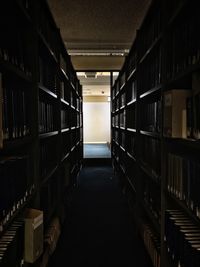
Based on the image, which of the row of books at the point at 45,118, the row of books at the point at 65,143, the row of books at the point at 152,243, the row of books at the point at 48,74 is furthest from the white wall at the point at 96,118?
the row of books at the point at 152,243

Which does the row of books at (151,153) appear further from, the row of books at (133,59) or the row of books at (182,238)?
the row of books at (133,59)

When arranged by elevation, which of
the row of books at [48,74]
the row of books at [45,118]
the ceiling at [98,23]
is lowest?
the row of books at [45,118]

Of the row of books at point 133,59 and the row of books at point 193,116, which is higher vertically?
the row of books at point 133,59

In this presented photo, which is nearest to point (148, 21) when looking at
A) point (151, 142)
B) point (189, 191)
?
point (151, 142)

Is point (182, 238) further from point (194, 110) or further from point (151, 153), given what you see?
point (151, 153)

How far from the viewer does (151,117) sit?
2.18 metres

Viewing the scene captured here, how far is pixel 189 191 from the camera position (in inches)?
50.9

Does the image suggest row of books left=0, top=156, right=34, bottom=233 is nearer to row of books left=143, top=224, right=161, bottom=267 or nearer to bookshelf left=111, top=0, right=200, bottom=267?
bookshelf left=111, top=0, right=200, bottom=267

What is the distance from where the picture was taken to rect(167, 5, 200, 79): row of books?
1.23 m

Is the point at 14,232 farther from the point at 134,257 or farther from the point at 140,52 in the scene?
the point at 140,52

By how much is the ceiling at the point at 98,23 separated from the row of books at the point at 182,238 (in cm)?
261

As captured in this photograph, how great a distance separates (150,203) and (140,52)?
153cm

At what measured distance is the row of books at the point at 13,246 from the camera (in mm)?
1162

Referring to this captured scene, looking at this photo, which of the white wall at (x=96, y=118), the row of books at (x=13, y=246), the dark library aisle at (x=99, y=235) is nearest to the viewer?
the row of books at (x=13, y=246)
